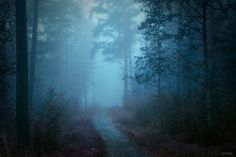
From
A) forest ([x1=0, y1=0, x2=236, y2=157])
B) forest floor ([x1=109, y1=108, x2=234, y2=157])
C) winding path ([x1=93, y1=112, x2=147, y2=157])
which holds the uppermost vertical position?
forest ([x1=0, y1=0, x2=236, y2=157])

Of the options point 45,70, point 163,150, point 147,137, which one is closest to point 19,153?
point 163,150

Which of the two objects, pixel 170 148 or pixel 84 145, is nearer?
pixel 170 148

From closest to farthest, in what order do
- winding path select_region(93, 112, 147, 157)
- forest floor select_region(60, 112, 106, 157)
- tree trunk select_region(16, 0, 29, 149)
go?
1. forest floor select_region(60, 112, 106, 157)
2. winding path select_region(93, 112, 147, 157)
3. tree trunk select_region(16, 0, 29, 149)

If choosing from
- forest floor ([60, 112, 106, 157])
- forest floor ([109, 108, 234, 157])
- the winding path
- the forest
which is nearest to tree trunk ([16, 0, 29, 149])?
the forest

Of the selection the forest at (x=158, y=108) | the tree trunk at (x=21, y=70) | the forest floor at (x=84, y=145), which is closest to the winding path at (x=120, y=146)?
the forest at (x=158, y=108)

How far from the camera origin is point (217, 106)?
1502 cm

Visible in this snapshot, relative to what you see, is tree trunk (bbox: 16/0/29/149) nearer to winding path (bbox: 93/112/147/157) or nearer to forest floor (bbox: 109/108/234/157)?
winding path (bbox: 93/112/147/157)

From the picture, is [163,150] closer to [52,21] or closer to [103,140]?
[103,140]

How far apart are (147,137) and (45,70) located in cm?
2989

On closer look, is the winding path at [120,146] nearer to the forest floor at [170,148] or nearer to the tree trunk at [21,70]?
the forest floor at [170,148]

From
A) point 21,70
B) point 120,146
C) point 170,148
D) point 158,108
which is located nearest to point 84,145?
point 120,146

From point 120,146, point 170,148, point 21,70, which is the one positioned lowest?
point 120,146

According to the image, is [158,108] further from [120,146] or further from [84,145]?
[84,145]

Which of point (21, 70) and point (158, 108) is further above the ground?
point (21, 70)
